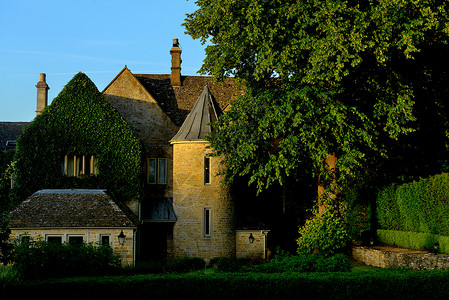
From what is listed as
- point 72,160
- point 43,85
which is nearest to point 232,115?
point 72,160

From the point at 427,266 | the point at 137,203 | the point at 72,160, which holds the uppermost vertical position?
the point at 72,160

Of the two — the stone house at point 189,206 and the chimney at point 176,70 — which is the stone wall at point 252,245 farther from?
the chimney at point 176,70

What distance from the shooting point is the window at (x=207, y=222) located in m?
29.2

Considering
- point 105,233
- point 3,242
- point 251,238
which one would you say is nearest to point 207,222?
point 251,238

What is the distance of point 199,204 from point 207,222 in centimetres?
110

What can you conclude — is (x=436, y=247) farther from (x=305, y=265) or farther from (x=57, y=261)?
(x=57, y=261)

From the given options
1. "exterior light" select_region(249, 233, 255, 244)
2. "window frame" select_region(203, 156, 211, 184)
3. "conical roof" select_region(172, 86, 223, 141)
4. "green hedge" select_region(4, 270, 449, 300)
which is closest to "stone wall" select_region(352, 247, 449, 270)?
"green hedge" select_region(4, 270, 449, 300)

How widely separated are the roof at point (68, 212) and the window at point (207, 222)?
4.77 metres

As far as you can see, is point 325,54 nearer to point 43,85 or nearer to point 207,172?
point 207,172

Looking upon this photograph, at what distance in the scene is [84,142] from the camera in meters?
29.8

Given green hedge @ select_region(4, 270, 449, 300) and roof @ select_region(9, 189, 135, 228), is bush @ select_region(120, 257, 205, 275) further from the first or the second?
green hedge @ select_region(4, 270, 449, 300)

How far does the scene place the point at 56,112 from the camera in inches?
1163

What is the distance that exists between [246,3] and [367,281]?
46.7 feet

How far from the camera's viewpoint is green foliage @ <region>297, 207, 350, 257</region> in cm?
2633
